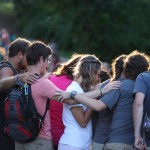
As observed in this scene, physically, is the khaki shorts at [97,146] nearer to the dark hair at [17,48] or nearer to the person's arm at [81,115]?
the person's arm at [81,115]

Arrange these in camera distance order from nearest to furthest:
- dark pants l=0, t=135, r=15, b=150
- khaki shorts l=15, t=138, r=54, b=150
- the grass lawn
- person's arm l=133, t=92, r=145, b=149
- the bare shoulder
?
person's arm l=133, t=92, r=145, b=149
khaki shorts l=15, t=138, r=54, b=150
the bare shoulder
dark pants l=0, t=135, r=15, b=150
the grass lawn

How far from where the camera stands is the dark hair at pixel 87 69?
222 inches

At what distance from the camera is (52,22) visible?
33844 mm

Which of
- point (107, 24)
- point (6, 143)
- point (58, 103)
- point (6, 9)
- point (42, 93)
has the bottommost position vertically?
point (6, 143)

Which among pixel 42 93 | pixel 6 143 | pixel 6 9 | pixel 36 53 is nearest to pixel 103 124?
pixel 42 93

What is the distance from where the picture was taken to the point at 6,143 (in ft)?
20.1

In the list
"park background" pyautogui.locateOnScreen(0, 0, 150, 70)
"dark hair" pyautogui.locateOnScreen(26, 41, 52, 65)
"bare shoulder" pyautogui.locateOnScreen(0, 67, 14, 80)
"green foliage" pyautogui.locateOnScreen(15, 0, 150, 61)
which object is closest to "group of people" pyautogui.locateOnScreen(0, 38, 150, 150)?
"dark hair" pyautogui.locateOnScreen(26, 41, 52, 65)

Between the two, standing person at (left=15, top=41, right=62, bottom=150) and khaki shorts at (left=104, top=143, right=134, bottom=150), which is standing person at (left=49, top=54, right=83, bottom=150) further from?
khaki shorts at (left=104, top=143, right=134, bottom=150)

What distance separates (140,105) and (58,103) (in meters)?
0.92

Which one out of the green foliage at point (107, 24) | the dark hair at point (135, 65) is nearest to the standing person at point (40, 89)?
the dark hair at point (135, 65)

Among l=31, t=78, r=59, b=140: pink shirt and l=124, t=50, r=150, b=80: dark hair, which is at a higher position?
l=124, t=50, r=150, b=80: dark hair

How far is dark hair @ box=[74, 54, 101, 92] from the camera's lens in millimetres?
5633

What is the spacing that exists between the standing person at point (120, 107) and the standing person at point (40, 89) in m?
0.18

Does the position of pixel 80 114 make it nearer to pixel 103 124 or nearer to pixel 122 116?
pixel 103 124
